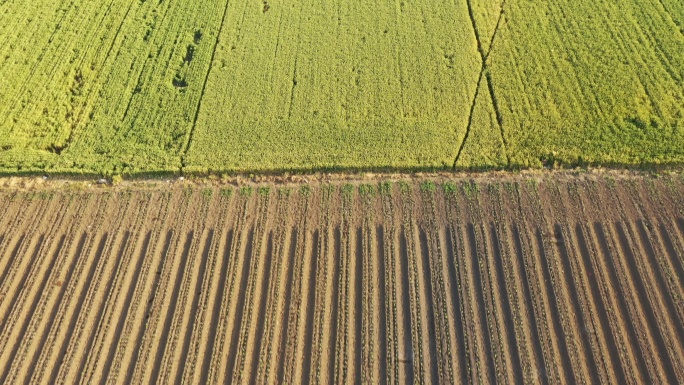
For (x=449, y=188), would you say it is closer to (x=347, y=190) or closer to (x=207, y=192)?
(x=347, y=190)

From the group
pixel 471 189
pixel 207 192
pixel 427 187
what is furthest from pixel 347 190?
pixel 207 192

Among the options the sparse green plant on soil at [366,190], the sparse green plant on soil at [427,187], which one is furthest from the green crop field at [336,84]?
the sparse green plant on soil at [366,190]

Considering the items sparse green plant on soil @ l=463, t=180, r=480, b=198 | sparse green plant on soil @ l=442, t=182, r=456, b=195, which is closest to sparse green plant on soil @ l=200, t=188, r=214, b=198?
sparse green plant on soil @ l=442, t=182, r=456, b=195

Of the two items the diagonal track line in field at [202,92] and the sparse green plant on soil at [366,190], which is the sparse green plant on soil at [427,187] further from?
the diagonal track line in field at [202,92]

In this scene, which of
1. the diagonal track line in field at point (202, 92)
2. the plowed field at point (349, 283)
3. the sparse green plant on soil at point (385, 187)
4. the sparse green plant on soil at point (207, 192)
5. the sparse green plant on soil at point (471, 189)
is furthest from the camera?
the diagonal track line in field at point (202, 92)

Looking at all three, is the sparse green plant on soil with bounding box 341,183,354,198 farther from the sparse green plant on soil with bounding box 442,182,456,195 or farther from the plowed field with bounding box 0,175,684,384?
the sparse green plant on soil with bounding box 442,182,456,195

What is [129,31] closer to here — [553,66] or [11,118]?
[11,118]
